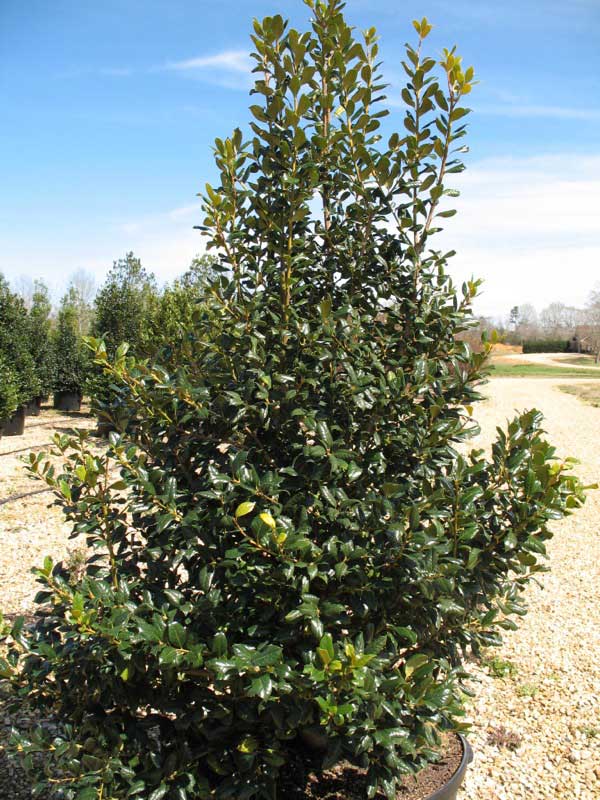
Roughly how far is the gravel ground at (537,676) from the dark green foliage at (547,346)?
6096 cm

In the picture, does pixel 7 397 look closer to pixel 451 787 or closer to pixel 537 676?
pixel 537 676

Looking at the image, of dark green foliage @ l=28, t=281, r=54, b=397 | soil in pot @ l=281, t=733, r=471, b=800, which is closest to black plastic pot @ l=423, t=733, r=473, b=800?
soil in pot @ l=281, t=733, r=471, b=800

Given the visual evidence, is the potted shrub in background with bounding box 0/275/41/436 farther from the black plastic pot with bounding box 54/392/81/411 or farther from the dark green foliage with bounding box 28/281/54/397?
the black plastic pot with bounding box 54/392/81/411

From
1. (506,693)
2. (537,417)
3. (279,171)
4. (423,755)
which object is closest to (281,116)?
(279,171)

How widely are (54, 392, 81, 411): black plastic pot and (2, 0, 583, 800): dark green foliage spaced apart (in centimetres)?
1537

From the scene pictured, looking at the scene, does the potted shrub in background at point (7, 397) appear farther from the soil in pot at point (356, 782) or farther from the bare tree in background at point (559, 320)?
the bare tree in background at point (559, 320)

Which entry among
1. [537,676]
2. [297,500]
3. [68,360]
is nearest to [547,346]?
[68,360]

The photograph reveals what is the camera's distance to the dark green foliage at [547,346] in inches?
2544

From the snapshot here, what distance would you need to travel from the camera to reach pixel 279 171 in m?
2.43

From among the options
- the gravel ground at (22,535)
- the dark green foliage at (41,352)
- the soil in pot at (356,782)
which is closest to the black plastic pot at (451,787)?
the soil in pot at (356,782)

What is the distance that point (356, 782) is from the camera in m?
2.93

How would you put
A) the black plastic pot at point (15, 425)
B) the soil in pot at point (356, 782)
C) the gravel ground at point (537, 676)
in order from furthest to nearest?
the black plastic pot at point (15, 425) → the gravel ground at point (537, 676) → the soil in pot at point (356, 782)

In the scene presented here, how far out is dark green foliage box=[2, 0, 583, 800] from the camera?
2027mm

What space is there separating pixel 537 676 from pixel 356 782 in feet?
6.61
